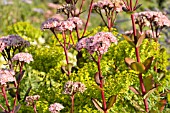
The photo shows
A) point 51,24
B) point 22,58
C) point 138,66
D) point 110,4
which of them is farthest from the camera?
point 110,4

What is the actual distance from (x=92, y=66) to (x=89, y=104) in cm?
40

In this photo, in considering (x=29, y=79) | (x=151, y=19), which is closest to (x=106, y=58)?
(x=151, y=19)

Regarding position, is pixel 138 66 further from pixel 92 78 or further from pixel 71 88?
pixel 92 78

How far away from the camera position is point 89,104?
9.26 feet

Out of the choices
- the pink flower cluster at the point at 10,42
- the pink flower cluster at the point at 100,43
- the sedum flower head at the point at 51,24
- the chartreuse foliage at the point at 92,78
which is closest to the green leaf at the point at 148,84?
the chartreuse foliage at the point at 92,78

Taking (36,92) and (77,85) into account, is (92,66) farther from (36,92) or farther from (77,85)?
(77,85)

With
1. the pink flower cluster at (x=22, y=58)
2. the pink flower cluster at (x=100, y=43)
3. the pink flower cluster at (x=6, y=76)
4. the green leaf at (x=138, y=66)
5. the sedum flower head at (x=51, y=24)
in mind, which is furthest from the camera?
the sedum flower head at (x=51, y=24)

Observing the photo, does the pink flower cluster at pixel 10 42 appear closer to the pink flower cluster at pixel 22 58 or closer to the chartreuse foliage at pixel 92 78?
the pink flower cluster at pixel 22 58

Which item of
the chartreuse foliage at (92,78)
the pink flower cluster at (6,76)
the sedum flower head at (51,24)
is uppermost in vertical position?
the sedum flower head at (51,24)

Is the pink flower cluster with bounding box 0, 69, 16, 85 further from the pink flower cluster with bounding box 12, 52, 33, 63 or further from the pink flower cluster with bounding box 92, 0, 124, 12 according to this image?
the pink flower cluster with bounding box 92, 0, 124, 12

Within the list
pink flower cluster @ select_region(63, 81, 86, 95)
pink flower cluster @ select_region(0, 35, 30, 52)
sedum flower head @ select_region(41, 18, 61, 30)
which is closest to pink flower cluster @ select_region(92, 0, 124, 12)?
sedum flower head @ select_region(41, 18, 61, 30)

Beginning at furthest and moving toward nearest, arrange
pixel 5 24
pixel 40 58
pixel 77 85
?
pixel 5 24 → pixel 40 58 → pixel 77 85

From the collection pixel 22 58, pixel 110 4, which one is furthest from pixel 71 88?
pixel 110 4

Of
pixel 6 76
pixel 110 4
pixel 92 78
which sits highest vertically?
pixel 110 4
